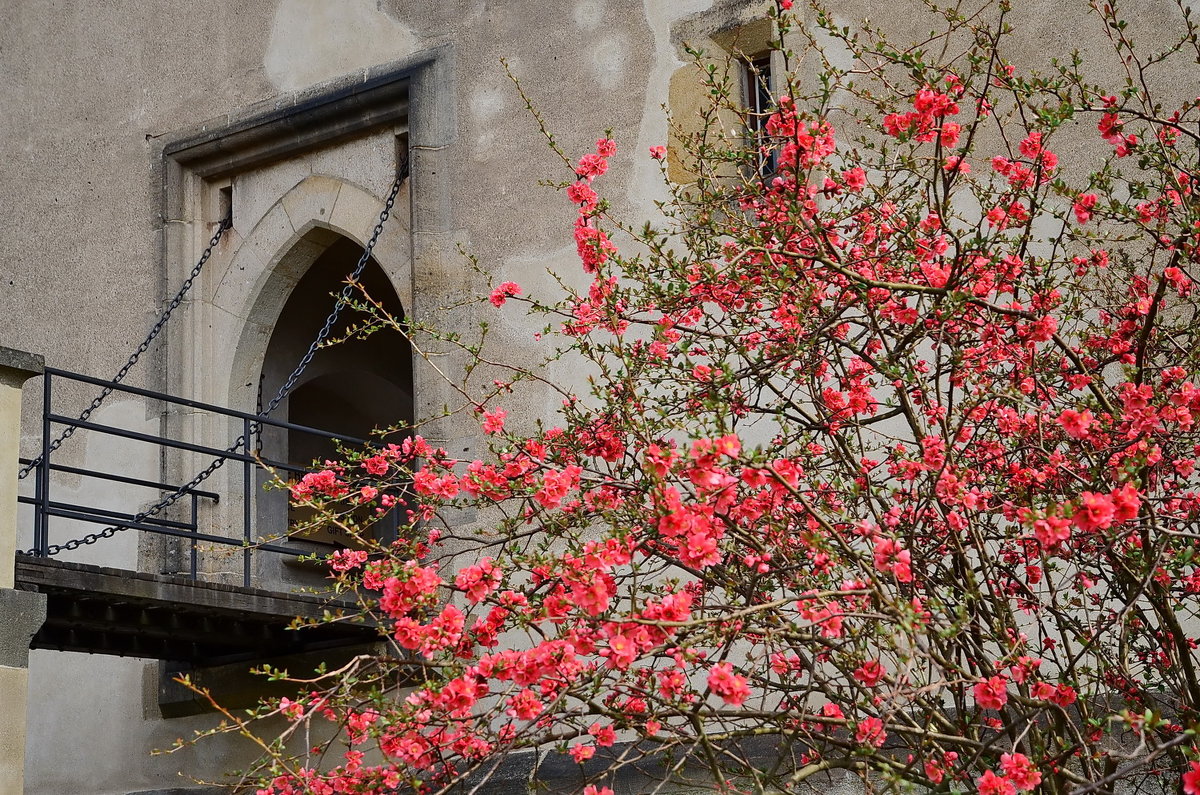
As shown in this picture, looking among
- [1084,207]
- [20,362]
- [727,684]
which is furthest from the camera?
[20,362]

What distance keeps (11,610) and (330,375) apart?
5.98 m

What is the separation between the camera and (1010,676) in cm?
374

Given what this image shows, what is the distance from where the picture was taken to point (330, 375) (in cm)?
1097

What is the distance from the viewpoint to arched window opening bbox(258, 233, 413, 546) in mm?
8852

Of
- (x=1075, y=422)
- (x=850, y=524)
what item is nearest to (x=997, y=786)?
(x=1075, y=422)

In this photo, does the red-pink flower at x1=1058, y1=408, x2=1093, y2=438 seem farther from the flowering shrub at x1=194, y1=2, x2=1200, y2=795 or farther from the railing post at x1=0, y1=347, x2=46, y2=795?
the railing post at x1=0, y1=347, x2=46, y2=795

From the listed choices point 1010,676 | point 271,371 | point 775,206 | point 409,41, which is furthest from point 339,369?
point 1010,676

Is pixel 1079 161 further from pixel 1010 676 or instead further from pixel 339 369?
pixel 339 369

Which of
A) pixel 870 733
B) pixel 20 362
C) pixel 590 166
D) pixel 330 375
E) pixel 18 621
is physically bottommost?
pixel 870 733

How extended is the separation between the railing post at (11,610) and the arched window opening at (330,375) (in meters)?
2.54

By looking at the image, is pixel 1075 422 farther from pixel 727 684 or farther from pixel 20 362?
pixel 20 362

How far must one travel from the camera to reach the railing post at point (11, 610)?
4.96 metres

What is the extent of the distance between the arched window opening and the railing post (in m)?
2.54

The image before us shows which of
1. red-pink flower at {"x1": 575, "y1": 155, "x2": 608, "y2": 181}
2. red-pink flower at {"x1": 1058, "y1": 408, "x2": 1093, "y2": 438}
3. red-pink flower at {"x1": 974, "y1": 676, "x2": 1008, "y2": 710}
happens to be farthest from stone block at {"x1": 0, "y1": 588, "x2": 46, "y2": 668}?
red-pink flower at {"x1": 1058, "y1": 408, "x2": 1093, "y2": 438}
